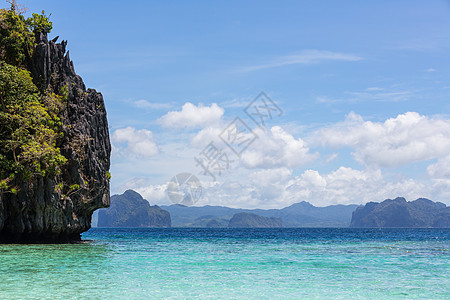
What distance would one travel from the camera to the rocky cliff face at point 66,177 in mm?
31000

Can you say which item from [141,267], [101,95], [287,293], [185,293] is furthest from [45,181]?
[287,293]

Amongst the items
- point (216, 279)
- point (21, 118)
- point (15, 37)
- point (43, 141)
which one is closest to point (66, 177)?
point (43, 141)

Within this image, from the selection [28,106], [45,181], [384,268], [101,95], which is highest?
[101,95]

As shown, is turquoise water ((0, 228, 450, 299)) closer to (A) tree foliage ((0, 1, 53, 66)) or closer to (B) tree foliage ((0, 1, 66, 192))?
(B) tree foliage ((0, 1, 66, 192))

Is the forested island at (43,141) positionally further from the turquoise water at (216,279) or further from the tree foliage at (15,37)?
the turquoise water at (216,279)

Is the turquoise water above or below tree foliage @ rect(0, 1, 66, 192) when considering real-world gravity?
below

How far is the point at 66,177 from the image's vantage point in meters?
33.9

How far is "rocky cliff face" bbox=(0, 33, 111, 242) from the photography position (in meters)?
31.0

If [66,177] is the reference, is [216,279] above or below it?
below

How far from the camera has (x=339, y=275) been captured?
18.1 metres

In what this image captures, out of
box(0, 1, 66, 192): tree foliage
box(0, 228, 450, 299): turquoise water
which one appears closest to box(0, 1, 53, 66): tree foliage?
box(0, 1, 66, 192): tree foliage

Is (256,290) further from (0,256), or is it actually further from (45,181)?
(45,181)

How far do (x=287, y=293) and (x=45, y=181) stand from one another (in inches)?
915

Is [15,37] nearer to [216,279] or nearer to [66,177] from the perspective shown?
[66,177]
